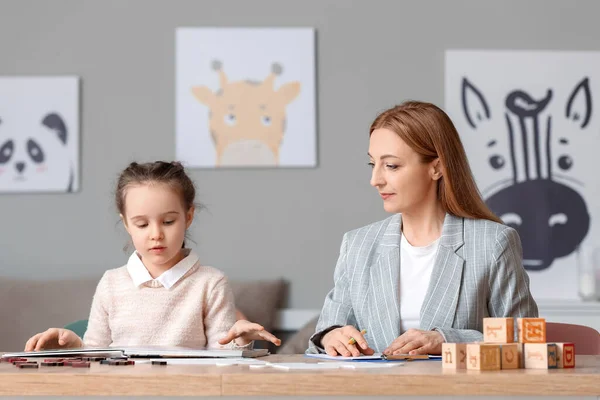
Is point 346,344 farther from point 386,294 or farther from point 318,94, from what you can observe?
point 318,94

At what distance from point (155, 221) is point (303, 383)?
0.95m

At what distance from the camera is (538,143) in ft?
12.3

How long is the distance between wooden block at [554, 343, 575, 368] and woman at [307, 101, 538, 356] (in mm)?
581

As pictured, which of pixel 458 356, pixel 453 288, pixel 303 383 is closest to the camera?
pixel 303 383

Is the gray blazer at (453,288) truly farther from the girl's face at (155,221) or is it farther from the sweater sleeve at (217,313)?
the girl's face at (155,221)

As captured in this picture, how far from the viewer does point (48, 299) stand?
3.46 metres

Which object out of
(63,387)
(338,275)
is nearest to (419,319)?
(338,275)

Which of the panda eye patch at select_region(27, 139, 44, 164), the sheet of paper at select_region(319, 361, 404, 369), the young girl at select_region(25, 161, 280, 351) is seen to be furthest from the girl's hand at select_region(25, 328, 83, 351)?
the panda eye patch at select_region(27, 139, 44, 164)

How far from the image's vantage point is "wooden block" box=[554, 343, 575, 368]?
1321mm

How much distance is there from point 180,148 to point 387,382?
2667 millimetres

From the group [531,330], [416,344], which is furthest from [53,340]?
[531,330]

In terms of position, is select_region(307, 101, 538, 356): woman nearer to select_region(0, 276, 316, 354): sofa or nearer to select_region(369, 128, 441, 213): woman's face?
select_region(369, 128, 441, 213): woman's face

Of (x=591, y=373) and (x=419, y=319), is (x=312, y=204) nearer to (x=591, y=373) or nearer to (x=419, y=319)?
(x=419, y=319)

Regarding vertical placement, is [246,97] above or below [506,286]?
above
